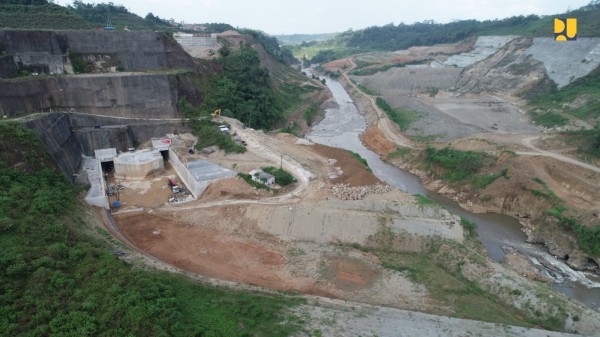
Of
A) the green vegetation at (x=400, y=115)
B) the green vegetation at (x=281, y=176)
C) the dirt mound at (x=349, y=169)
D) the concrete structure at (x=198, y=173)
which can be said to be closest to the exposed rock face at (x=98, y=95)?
the concrete structure at (x=198, y=173)

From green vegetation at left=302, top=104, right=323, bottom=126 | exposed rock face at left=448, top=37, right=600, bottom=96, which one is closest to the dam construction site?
exposed rock face at left=448, top=37, right=600, bottom=96

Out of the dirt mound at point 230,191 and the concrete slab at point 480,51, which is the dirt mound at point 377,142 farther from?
the concrete slab at point 480,51

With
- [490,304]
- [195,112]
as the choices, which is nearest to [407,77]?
[195,112]

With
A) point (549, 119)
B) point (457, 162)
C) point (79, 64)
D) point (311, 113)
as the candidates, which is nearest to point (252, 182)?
point (457, 162)

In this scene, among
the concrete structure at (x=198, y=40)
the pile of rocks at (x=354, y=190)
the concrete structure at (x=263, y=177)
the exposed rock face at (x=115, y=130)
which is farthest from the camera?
the concrete structure at (x=198, y=40)

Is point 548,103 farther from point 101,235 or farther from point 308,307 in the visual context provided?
point 101,235

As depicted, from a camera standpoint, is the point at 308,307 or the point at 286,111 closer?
the point at 308,307

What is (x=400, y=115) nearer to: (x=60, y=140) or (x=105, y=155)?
(x=105, y=155)
